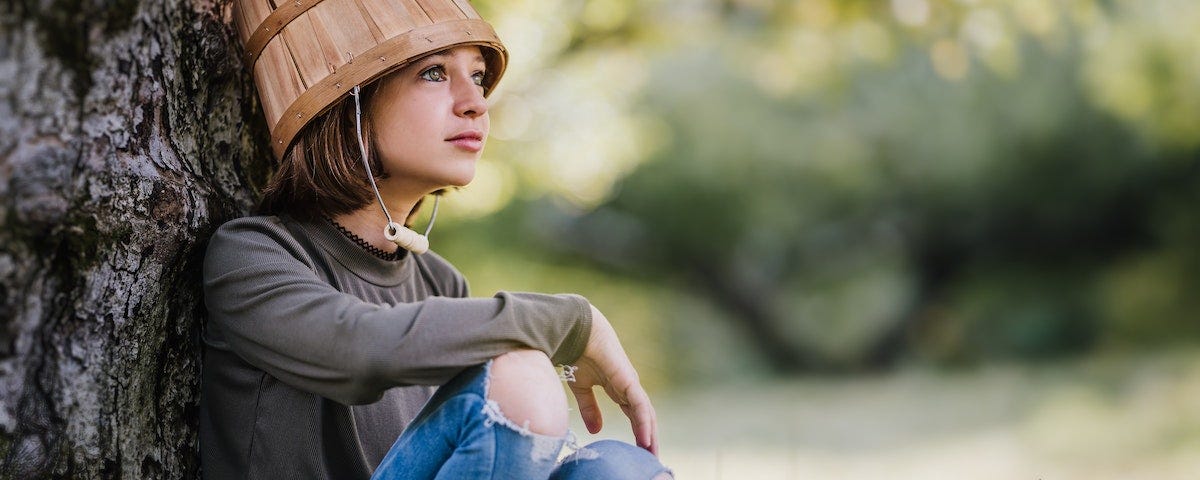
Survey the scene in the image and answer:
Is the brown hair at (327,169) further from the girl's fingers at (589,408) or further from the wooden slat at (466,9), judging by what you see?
the girl's fingers at (589,408)

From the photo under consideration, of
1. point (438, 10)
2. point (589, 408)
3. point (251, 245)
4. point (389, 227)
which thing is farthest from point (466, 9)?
point (589, 408)

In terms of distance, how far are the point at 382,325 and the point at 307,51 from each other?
38 cm

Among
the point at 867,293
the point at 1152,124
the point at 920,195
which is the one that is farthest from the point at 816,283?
the point at 1152,124

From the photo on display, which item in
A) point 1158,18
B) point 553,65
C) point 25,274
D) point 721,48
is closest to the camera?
point 25,274

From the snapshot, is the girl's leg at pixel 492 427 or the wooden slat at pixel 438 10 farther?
the wooden slat at pixel 438 10

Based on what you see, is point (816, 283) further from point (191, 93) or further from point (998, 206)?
point (191, 93)

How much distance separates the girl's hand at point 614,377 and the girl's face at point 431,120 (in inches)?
9.7

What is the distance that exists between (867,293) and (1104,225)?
168 cm

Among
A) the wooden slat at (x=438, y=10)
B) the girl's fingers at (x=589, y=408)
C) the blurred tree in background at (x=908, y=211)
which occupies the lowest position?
the girl's fingers at (x=589, y=408)

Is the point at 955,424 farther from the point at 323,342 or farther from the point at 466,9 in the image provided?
the point at 323,342

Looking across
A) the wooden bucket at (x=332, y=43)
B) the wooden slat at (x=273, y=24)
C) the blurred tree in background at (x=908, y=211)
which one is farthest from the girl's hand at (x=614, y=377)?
the blurred tree in background at (x=908, y=211)

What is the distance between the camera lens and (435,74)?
1299 millimetres

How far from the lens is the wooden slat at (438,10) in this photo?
4.12 ft

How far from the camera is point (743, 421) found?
729 cm
